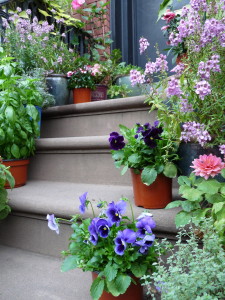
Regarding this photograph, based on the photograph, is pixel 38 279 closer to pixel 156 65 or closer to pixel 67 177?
pixel 67 177

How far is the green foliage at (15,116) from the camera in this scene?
6.25 ft

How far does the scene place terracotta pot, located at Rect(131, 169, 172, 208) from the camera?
1385 mm

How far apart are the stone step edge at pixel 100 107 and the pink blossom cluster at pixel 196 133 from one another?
0.79 metres

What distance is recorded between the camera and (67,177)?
2.13 meters

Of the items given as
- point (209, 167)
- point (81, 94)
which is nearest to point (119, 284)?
point (209, 167)

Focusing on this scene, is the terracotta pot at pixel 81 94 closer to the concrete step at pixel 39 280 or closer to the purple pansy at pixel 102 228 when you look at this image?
the concrete step at pixel 39 280

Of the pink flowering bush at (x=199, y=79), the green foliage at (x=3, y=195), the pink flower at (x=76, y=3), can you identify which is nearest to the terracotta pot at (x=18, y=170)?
the green foliage at (x=3, y=195)

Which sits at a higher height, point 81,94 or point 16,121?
point 81,94

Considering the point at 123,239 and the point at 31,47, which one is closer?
the point at 123,239

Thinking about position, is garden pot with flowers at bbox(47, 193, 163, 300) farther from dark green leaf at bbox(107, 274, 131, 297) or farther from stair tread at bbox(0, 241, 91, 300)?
stair tread at bbox(0, 241, 91, 300)

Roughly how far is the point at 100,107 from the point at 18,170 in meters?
0.75

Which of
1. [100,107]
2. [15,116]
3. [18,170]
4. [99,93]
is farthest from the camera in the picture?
[99,93]

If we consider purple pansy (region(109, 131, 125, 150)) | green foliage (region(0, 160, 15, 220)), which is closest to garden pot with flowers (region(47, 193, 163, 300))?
purple pansy (region(109, 131, 125, 150))

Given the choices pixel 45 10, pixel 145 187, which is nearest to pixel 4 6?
pixel 45 10
